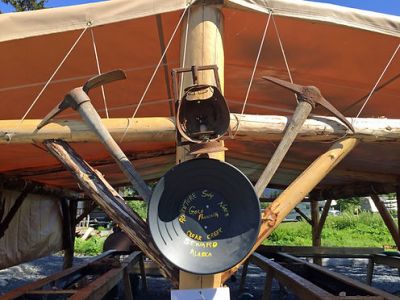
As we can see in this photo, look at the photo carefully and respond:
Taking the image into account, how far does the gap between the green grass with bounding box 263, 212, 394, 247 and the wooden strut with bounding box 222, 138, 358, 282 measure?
16.7m

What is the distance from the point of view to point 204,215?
8.55 feet

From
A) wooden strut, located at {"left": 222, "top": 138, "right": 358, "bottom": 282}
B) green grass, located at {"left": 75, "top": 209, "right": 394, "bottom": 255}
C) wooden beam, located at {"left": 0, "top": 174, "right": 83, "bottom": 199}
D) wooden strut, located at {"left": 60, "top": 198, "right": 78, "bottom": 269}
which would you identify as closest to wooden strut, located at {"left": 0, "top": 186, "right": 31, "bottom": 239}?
wooden beam, located at {"left": 0, "top": 174, "right": 83, "bottom": 199}

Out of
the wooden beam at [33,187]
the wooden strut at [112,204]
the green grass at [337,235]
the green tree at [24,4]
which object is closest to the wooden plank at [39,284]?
the wooden strut at [112,204]

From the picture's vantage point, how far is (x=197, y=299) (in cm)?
275

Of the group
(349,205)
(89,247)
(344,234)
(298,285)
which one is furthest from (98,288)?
(349,205)

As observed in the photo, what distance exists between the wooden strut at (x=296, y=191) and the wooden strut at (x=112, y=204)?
476mm

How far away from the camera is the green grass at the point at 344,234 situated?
810 inches

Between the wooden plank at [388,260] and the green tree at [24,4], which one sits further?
the green tree at [24,4]

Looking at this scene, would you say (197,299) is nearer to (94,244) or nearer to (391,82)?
(391,82)

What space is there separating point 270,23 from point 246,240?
5.56ft

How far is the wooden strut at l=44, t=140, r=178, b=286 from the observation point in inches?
110

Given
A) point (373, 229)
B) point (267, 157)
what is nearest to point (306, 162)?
point (267, 157)

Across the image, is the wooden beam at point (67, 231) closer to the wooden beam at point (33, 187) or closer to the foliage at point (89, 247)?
the wooden beam at point (33, 187)

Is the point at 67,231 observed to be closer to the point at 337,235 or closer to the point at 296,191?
the point at 296,191
